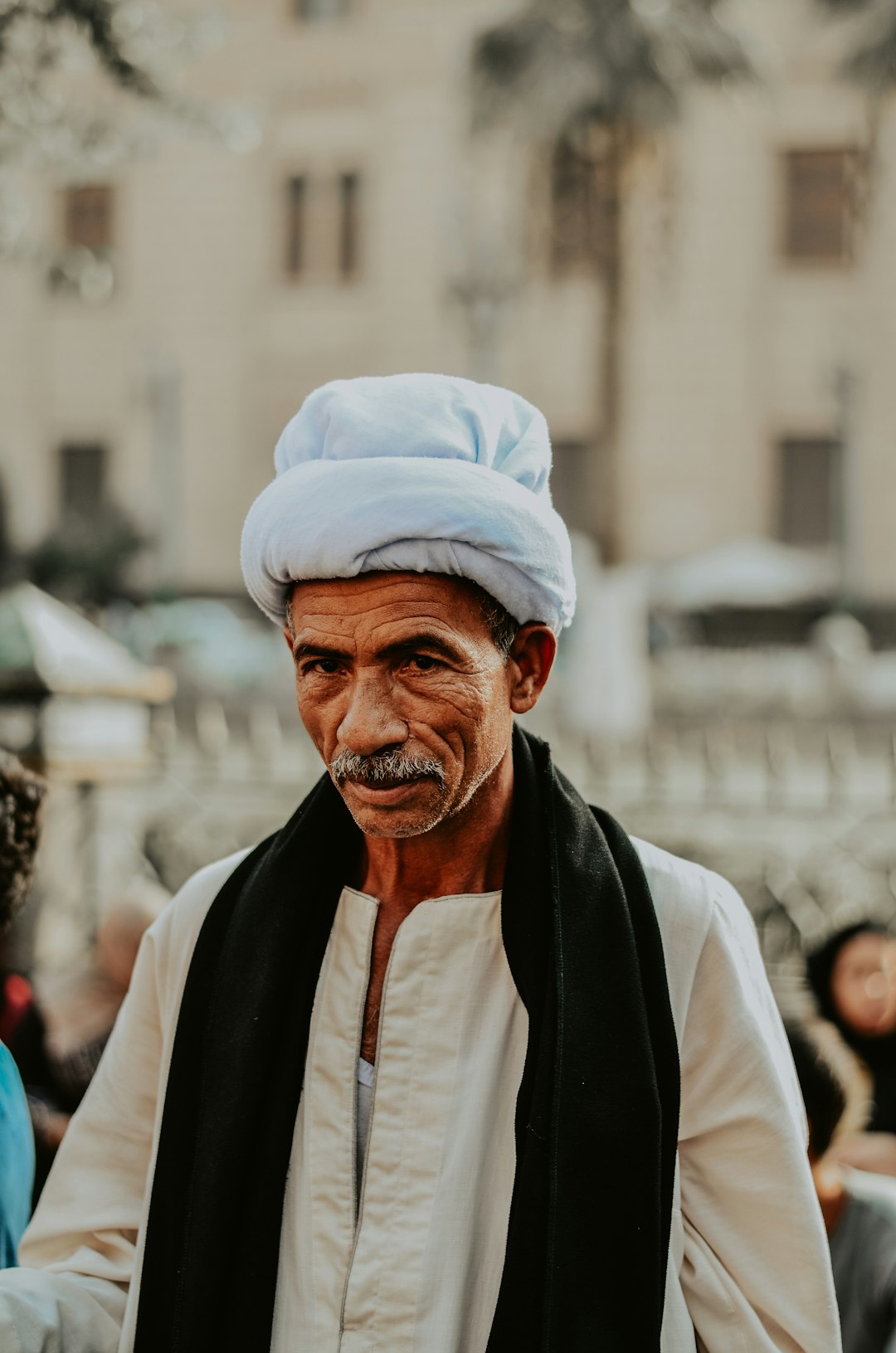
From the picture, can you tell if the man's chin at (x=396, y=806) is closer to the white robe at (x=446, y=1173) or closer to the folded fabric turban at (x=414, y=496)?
the white robe at (x=446, y=1173)

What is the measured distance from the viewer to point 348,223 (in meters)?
25.9

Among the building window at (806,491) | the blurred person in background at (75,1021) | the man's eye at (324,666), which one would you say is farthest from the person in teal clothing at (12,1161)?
the building window at (806,491)

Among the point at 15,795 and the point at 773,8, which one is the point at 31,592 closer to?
the point at 15,795

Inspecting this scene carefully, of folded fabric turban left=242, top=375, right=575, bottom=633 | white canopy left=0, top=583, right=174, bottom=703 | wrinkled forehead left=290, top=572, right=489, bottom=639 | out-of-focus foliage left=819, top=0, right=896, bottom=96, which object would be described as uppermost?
out-of-focus foliage left=819, top=0, right=896, bottom=96

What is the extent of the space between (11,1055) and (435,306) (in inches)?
943

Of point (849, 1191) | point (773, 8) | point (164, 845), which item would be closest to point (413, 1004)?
point (849, 1191)

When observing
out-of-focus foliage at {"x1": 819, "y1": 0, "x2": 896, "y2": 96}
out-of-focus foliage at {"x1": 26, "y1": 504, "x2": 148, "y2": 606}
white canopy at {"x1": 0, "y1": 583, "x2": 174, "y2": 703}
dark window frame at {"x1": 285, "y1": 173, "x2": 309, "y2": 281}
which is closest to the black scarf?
white canopy at {"x1": 0, "y1": 583, "x2": 174, "y2": 703}

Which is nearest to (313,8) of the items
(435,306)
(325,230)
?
(325,230)

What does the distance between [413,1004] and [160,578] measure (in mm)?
24044

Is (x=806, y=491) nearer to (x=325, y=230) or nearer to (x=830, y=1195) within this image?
(x=325, y=230)

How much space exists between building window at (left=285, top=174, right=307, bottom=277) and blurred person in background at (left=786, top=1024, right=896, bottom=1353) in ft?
80.3

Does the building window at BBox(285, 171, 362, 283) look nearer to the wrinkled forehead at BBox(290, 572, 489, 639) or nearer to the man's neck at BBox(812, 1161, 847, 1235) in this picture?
the man's neck at BBox(812, 1161, 847, 1235)

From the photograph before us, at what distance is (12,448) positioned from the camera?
2662cm

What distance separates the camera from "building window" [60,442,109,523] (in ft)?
86.7
